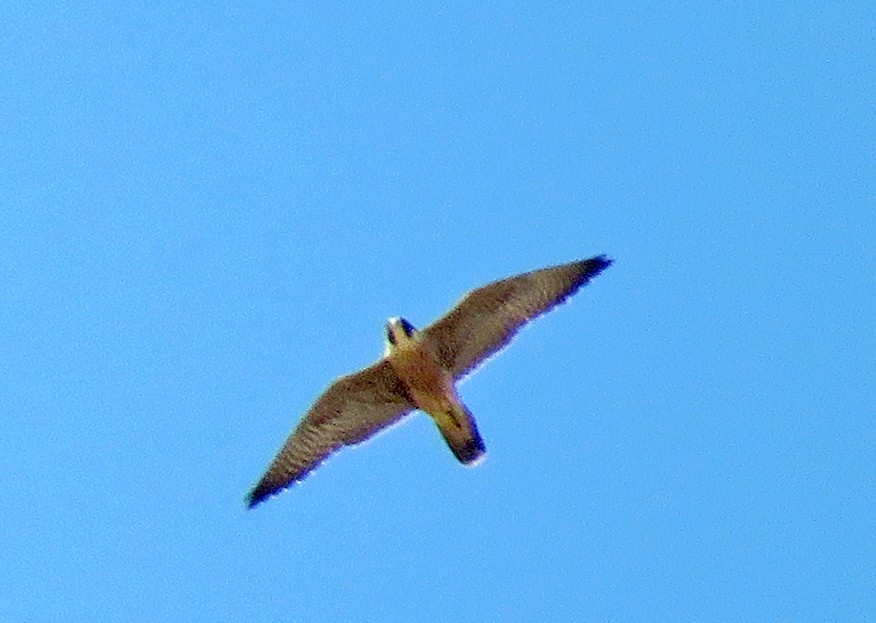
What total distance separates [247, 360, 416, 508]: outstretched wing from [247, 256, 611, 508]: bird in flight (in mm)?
10

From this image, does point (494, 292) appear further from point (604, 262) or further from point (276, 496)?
point (276, 496)

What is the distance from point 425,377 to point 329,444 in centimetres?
161

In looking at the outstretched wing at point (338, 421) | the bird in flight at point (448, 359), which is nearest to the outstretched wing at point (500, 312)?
the bird in flight at point (448, 359)

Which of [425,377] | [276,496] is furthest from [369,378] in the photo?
[276,496]

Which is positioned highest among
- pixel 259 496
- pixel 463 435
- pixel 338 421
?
pixel 338 421

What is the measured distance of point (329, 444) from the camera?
17578mm

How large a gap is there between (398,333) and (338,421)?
1.55 meters

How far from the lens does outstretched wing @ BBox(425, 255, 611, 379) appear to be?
1670 centimetres

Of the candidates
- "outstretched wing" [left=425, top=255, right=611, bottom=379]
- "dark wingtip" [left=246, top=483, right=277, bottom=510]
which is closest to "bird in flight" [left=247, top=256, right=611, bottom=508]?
"outstretched wing" [left=425, top=255, right=611, bottom=379]

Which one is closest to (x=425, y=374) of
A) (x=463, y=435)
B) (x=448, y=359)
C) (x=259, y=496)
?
(x=448, y=359)

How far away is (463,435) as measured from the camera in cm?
1672

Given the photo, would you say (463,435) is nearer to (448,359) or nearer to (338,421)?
(448,359)

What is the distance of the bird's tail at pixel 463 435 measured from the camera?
16.7m

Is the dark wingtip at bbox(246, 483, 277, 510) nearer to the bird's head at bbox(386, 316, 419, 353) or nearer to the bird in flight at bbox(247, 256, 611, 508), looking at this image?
the bird in flight at bbox(247, 256, 611, 508)
